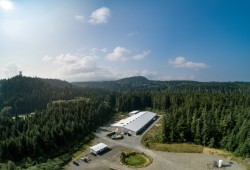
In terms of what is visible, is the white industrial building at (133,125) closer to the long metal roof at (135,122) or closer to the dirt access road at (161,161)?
the long metal roof at (135,122)

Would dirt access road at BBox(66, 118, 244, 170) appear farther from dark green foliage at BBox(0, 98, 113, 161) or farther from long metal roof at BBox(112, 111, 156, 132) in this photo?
long metal roof at BBox(112, 111, 156, 132)

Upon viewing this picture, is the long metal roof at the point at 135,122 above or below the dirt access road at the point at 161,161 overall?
above

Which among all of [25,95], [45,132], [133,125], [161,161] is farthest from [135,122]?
[25,95]

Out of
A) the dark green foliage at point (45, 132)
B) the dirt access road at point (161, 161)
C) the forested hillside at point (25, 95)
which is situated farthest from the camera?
the forested hillside at point (25, 95)

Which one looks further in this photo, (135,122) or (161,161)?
(135,122)

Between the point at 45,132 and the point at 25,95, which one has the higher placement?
the point at 25,95

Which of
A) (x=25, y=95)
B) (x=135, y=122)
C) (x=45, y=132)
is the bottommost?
(x=135, y=122)

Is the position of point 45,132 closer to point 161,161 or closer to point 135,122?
point 161,161

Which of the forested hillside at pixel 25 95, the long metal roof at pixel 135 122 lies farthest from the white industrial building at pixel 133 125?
the forested hillside at pixel 25 95

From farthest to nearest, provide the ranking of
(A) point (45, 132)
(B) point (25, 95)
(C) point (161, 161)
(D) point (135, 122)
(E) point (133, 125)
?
(B) point (25, 95) → (D) point (135, 122) → (E) point (133, 125) → (A) point (45, 132) → (C) point (161, 161)

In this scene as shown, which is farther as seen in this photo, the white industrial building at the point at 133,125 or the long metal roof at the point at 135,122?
the long metal roof at the point at 135,122

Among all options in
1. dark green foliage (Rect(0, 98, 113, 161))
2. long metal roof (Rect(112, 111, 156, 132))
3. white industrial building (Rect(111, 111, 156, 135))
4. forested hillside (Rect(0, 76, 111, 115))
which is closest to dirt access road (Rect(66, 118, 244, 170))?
dark green foliage (Rect(0, 98, 113, 161))

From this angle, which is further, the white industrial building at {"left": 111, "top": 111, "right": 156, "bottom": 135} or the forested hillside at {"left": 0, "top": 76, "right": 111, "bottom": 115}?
the forested hillside at {"left": 0, "top": 76, "right": 111, "bottom": 115}
